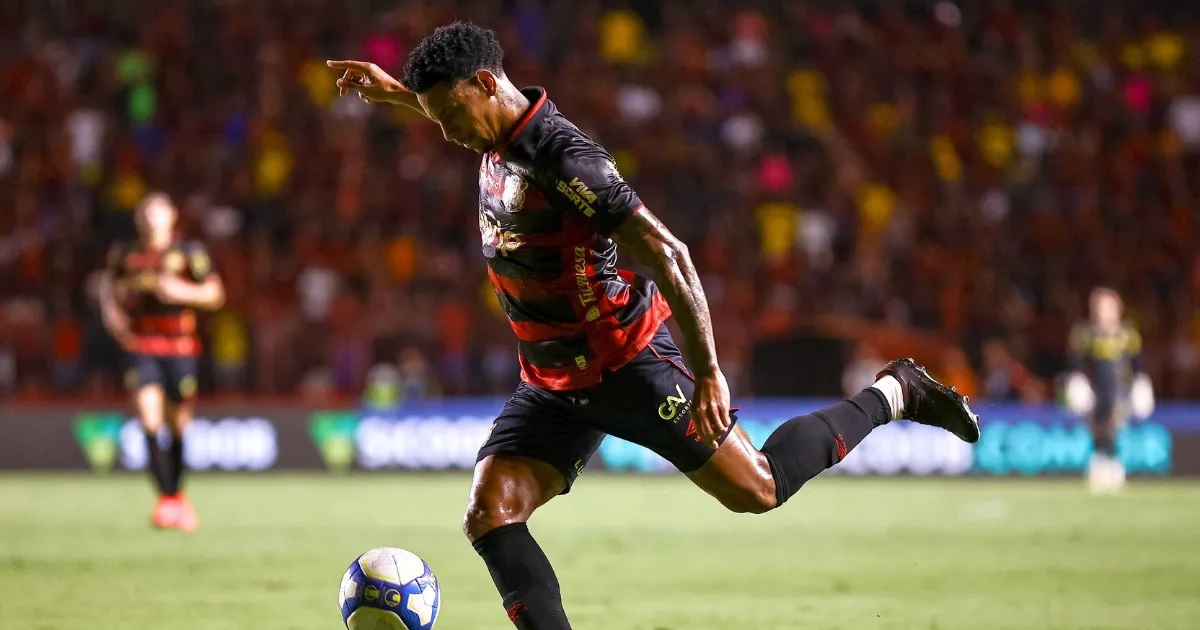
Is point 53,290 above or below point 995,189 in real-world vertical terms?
below

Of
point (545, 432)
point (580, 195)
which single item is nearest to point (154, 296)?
point (545, 432)

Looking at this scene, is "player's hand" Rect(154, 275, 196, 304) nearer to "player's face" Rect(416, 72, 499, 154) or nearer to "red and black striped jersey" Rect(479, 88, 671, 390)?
"red and black striped jersey" Rect(479, 88, 671, 390)

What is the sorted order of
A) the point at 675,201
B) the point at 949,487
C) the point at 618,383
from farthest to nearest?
the point at 675,201 < the point at 949,487 < the point at 618,383

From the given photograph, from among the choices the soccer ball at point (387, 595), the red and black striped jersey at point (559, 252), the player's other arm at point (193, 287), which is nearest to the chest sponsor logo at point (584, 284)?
the red and black striped jersey at point (559, 252)

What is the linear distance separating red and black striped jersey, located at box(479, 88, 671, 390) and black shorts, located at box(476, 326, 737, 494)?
6 centimetres

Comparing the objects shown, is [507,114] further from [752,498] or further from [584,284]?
[752,498]

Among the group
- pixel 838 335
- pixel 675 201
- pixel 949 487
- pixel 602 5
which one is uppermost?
pixel 602 5

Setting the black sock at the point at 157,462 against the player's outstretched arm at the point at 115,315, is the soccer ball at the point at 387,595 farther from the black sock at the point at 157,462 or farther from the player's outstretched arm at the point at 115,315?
the player's outstretched arm at the point at 115,315

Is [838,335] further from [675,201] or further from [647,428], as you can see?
[647,428]

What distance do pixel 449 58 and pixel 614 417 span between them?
137cm

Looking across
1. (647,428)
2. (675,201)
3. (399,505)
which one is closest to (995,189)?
(675,201)

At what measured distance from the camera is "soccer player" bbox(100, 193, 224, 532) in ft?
36.3

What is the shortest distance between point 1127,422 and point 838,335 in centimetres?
350

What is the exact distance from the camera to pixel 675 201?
19797 millimetres
